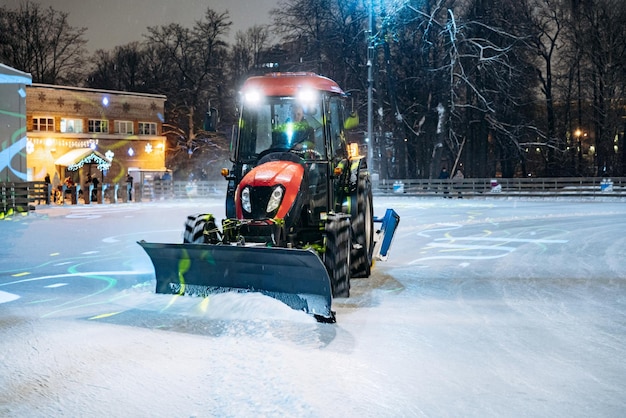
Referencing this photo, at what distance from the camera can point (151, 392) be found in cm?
475

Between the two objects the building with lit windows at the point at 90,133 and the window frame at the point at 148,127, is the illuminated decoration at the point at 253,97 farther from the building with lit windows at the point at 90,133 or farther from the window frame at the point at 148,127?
the window frame at the point at 148,127

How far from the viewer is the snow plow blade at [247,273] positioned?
22.9ft

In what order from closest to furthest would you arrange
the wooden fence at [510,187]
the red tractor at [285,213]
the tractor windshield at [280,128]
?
the red tractor at [285,213] → the tractor windshield at [280,128] → the wooden fence at [510,187]

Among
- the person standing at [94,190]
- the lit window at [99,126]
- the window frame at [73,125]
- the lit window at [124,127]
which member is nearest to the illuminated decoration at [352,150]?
the person standing at [94,190]

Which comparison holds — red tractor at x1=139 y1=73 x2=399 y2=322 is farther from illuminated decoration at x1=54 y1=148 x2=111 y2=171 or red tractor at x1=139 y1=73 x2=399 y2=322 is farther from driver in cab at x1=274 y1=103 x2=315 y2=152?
illuminated decoration at x1=54 y1=148 x2=111 y2=171

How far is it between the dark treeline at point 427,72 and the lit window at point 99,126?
10.4 metres

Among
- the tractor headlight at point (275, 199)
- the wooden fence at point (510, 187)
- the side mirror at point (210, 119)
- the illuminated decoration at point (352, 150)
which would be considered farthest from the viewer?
the wooden fence at point (510, 187)

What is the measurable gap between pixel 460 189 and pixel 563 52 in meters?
15.6

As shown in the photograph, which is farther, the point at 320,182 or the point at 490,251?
the point at 490,251

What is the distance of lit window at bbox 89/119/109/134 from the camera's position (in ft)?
157

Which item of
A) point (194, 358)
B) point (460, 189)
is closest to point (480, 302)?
point (194, 358)

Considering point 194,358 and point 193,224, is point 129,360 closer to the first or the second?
point 194,358

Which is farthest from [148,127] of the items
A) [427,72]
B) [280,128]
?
[280,128]

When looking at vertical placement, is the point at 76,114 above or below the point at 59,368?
above
